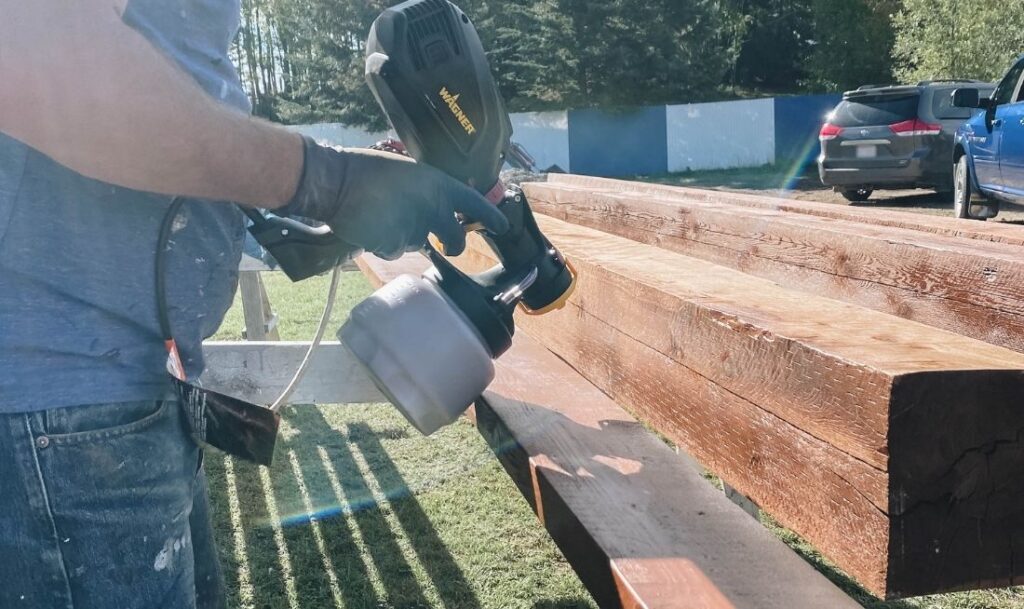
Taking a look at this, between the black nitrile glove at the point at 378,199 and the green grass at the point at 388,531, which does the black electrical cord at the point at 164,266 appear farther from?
the green grass at the point at 388,531

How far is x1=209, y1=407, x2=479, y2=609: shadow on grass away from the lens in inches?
120

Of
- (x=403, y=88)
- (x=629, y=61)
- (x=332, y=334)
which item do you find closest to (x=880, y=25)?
(x=629, y=61)

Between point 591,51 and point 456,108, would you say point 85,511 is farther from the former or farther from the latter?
point 591,51

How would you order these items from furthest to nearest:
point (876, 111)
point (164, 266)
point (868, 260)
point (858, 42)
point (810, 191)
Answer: point (858, 42) < point (810, 191) < point (876, 111) < point (868, 260) < point (164, 266)

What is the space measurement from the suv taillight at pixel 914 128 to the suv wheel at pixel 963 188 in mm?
2395

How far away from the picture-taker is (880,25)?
1313 inches

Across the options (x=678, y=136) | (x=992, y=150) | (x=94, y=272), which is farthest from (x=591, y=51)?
(x=94, y=272)

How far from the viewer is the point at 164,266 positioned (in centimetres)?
135

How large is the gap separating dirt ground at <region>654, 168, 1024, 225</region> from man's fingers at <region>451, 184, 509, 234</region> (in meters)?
10.9

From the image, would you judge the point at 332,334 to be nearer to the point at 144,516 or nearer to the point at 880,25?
the point at 144,516

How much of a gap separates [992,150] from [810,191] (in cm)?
990

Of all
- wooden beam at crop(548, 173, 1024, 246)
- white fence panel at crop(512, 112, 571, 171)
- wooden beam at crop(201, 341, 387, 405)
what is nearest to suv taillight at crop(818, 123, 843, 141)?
wooden beam at crop(548, 173, 1024, 246)

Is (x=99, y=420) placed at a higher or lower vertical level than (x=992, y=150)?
higher

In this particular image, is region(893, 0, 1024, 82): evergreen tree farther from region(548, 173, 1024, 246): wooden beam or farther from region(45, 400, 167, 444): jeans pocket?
region(45, 400, 167, 444): jeans pocket
